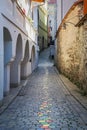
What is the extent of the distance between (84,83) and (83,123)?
496 centimetres

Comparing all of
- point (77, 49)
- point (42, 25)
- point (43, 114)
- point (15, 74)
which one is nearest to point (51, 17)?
point (42, 25)

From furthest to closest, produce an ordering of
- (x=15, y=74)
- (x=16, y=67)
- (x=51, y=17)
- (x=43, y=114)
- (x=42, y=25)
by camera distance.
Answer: (x=51, y=17) → (x=42, y=25) → (x=15, y=74) → (x=16, y=67) → (x=43, y=114)

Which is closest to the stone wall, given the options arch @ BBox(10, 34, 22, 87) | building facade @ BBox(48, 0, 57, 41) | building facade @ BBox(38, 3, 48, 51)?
arch @ BBox(10, 34, 22, 87)

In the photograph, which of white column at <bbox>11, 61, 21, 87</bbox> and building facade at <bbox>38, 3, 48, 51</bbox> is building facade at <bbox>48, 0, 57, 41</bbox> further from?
white column at <bbox>11, 61, 21, 87</bbox>

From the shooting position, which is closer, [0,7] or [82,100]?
[0,7]

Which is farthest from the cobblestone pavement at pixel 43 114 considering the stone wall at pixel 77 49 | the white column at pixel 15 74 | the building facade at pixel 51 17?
the building facade at pixel 51 17

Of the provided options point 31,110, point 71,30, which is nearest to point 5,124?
point 31,110

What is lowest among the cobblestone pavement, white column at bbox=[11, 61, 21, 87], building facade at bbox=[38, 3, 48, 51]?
the cobblestone pavement

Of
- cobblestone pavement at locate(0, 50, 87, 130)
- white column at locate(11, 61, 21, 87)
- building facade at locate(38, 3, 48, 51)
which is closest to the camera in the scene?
cobblestone pavement at locate(0, 50, 87, 130)

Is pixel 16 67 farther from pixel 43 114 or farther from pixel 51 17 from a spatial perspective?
pixel 51 17

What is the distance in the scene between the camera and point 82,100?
9945 millimetres

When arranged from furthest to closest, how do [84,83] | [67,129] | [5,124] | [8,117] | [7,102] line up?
[84,83]
[7,102]
[8,117]
[5,124]
[67,129]

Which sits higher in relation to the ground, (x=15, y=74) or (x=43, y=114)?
(x=15, y=74)

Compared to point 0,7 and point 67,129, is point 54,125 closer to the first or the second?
point 67,129
